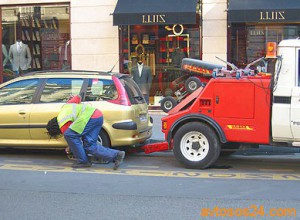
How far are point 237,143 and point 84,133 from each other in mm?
2715

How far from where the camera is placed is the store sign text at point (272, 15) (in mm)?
12914

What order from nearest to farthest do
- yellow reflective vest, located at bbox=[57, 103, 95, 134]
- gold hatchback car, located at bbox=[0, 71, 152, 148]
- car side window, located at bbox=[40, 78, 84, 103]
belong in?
yellow reflective vest, located at bbox=[57, 103, 95, 134] → gold hatchback car, located at bbox=[0, 71, 152, 148] → car side window, located at bbox=[40, 78, 84, 103]

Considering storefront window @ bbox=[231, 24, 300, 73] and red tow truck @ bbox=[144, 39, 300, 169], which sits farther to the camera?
storefront window @ bbox=[231, 24, 300, 73]

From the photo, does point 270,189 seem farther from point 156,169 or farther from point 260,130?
point 156,169

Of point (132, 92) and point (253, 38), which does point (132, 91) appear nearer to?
point (132, 92)

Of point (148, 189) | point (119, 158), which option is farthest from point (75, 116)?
point (148, 189)

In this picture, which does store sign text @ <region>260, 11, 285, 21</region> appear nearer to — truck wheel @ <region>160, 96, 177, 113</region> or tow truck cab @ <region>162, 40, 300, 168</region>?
truck wheel @ <region>160, 96, 177, 113</region>

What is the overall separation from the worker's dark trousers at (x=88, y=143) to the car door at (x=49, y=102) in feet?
2.54

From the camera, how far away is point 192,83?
1244 centimetres

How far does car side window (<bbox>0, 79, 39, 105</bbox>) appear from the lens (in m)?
9.06

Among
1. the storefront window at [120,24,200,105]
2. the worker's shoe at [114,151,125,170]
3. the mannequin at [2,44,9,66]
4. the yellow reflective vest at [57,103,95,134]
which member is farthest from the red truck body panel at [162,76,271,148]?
the mannequin at [2,44,9,66]

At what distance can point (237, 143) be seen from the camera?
27.8ft

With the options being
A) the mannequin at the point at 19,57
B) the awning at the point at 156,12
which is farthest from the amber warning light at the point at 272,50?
the mannequin at the point at 19,57

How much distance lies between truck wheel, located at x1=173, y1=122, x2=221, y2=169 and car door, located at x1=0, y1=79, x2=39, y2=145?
2.92 m
